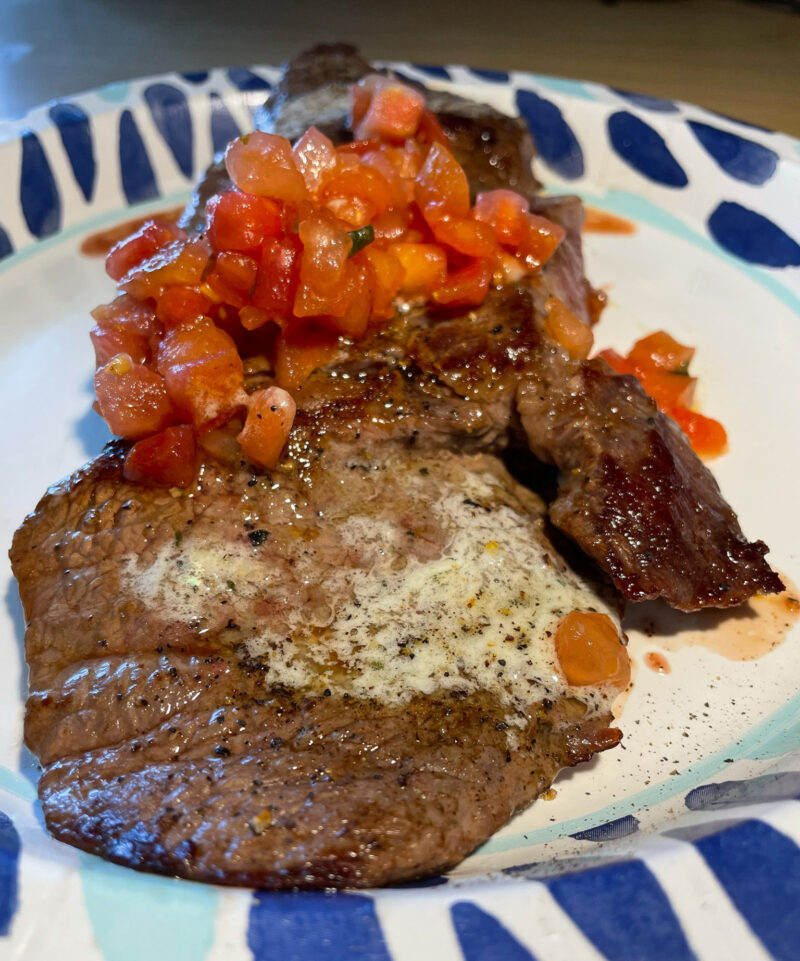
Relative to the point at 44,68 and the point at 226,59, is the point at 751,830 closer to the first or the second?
the point at 226,59

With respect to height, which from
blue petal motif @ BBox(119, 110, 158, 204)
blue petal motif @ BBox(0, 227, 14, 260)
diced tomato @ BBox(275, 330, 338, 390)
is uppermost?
blue petal motif @ BBox(119, 110, 158, 204)

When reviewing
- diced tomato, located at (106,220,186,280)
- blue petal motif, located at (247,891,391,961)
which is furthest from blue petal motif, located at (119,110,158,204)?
blue petal motif, located at (247,891,391,961)

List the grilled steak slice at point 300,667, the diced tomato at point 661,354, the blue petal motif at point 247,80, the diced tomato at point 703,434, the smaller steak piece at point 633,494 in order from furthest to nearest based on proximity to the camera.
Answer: the blue petal motif at point 247,80
the diced tomato at point 661,354
the diced tomato at point 703,434
the smaller steak piece at point 633,494
the grilled steak slice at point 300,667

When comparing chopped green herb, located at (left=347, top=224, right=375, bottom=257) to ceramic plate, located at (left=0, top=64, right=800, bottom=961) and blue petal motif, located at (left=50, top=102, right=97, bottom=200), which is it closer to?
ceramic plate, located at (left=0, top=64, right=800, bottom=961)

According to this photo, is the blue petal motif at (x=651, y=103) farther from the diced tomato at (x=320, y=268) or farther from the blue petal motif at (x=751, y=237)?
the diced tomato at (x=320, y=268)

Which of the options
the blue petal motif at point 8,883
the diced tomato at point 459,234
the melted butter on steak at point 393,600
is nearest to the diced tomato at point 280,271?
the diced tomato at point 459,234

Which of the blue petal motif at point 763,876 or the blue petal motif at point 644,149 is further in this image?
the blue petal motif at point 644,149

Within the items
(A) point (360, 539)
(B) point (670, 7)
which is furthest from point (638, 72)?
(A) point (360, 539)
